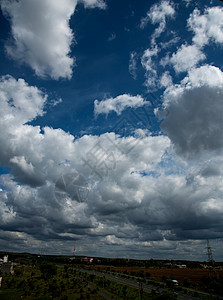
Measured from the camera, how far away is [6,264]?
166 meters

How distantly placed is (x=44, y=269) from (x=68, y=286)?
50.2 m

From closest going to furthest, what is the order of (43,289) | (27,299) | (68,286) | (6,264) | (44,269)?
(27,299)
(43,289)
(68,286)
(44,269)
(6,264)

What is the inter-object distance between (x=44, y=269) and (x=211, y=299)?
119467 millimetres

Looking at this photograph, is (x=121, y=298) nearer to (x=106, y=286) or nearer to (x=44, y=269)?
(x=106, y=286)

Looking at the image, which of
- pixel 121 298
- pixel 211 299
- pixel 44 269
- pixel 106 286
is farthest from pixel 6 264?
pixel 211 299

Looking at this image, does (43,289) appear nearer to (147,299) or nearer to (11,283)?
(11,283)

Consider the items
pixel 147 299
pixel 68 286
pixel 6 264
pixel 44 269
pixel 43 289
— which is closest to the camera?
pixel 147 299

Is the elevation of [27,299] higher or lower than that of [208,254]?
lower

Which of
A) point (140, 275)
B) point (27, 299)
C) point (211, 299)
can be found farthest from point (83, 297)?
point (140, 275)

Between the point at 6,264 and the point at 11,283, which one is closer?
the point at 11,283

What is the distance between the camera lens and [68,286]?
113938 millimetres

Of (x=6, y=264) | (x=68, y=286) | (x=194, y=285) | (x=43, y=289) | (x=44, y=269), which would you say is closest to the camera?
(x=43, y=289)

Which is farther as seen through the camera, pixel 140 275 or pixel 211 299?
pixel 140 275

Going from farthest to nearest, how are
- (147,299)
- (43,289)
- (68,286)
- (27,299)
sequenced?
(68,286), (43,289), (27,299), (147,299)
